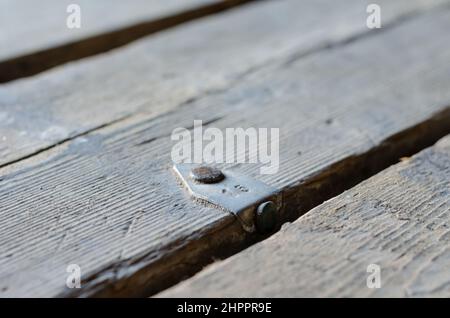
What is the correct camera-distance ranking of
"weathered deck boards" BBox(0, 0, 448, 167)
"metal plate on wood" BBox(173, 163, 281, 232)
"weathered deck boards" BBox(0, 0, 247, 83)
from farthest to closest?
"weathered deck boards" BBox(0, 0, 247, 83)
"weathered deck boards" BBox(0, 0, 448, 167)
"metal plate on wood" BBox(173, 163, 281, 232)

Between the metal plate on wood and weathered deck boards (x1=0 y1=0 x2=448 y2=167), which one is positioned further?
weathered deck boards (x1=0 y1=0 x2=448 y2=167)

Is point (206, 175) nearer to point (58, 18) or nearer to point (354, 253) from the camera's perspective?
point (354, 253)

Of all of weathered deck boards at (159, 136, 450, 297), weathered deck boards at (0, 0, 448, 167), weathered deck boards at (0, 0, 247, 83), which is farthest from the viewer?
weathered deck boards at (0, 0, 247, 83)

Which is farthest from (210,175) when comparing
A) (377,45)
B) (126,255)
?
(377,45)

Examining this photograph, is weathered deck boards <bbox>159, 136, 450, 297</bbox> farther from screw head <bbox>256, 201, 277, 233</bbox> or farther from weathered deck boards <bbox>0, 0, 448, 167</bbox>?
weathered deck boards <bbox>0, 0, 448, 167</bbox>

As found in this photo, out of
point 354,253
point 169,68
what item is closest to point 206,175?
point 354,253

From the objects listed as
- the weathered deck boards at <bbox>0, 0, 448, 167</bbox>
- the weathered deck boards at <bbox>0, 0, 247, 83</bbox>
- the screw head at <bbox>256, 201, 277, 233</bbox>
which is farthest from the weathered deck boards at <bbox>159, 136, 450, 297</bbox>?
the weathered deck boards at <bbox>0, 0, 247, 83</bbox>
